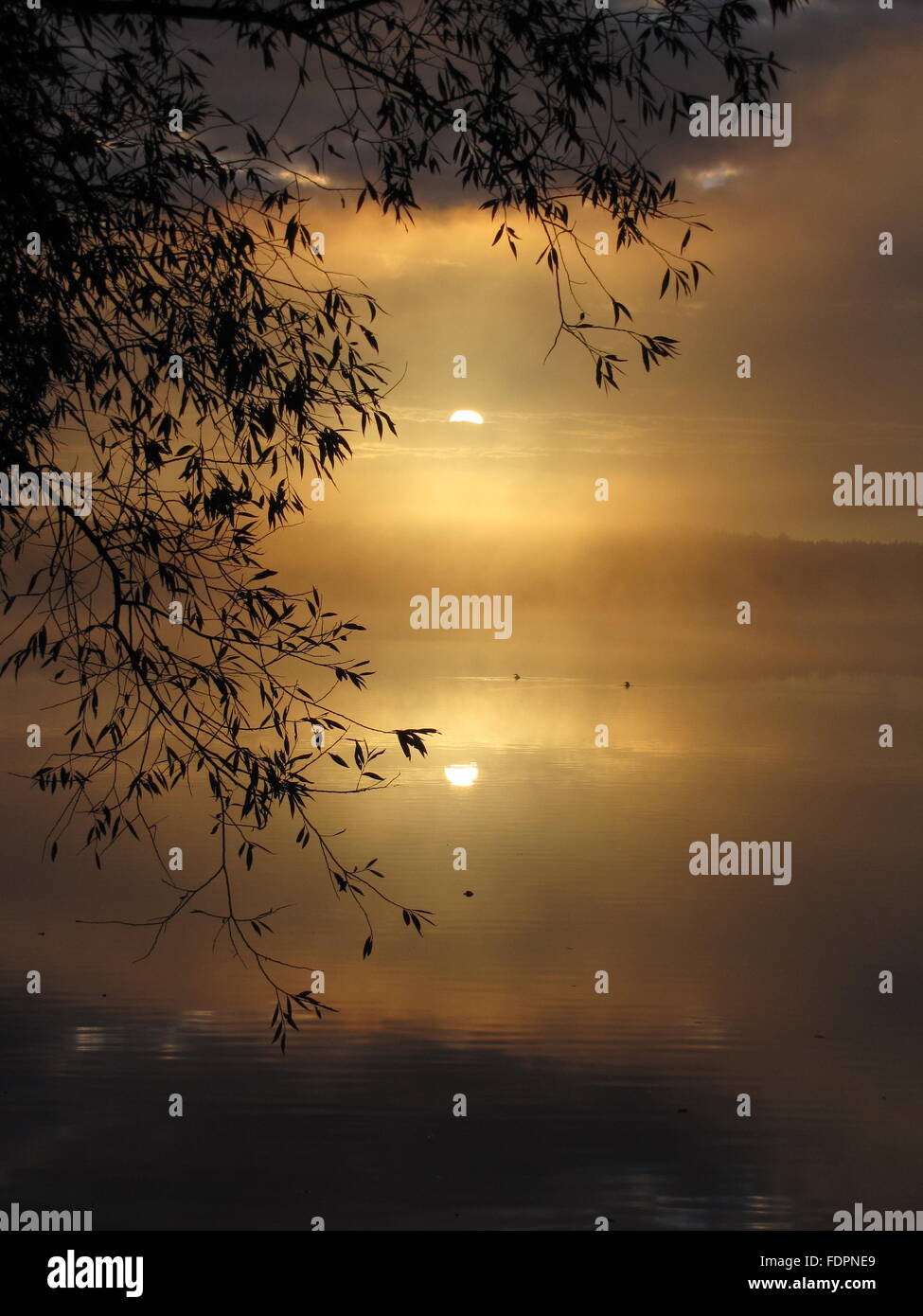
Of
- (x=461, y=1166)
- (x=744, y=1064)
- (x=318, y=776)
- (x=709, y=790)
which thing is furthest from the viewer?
(x=318, y=776)

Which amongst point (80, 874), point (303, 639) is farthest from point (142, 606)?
point (80, 874)

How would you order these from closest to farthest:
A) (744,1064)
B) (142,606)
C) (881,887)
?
1. (142,606)
2. (744,1064)
3. (881,887)

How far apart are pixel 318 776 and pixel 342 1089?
8584 millimetres

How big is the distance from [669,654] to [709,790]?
78.4ft

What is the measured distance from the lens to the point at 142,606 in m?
4.12

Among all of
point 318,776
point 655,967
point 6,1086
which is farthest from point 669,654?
point 6,1086

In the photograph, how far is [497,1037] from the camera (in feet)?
20.2

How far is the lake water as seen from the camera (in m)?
4.71

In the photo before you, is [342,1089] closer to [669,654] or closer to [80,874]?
[80,874]

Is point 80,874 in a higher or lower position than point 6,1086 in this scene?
higher

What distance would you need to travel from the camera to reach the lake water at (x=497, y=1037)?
4707 millimetres
